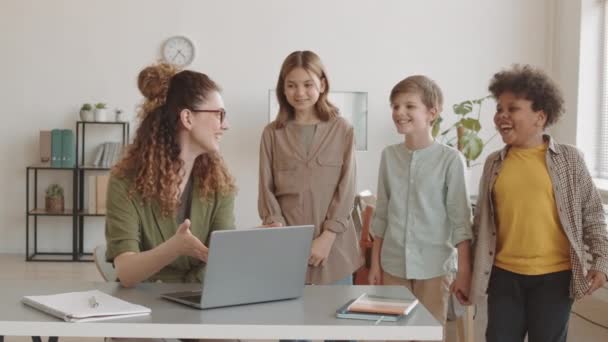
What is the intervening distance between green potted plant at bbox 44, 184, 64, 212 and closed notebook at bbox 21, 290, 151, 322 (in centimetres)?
498

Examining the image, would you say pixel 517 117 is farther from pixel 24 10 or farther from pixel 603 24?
pixel 24 10

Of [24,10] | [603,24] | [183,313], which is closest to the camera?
[183,313]

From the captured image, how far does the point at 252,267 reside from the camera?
1977mm

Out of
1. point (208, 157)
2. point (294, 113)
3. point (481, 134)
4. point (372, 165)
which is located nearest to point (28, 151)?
point (372, 165)

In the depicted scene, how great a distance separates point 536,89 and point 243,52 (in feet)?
14.9

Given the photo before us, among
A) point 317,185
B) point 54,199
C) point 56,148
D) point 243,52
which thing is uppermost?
point 243,52

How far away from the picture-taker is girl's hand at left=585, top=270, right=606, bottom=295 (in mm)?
2506

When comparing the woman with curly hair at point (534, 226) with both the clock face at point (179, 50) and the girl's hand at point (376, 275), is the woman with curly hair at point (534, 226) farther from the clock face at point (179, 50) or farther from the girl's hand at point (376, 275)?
the clock face at point (179, 50)

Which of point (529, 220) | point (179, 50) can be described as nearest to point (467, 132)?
point (179, 50)

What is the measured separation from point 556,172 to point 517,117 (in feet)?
0.74

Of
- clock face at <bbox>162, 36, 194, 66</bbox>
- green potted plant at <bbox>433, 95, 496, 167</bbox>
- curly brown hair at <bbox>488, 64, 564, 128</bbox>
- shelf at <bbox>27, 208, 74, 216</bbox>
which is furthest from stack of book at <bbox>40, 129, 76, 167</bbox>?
curly brown hair at <bbox>488, 64, 564, 128</bbox>

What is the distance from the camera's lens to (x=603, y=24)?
6.11 meters

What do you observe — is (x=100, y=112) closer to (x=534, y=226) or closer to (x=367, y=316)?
(x=534, y=226)

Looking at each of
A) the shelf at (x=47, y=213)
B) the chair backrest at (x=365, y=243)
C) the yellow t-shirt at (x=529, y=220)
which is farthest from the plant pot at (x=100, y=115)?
the yellow t-shirt at (x=529, y=220)
